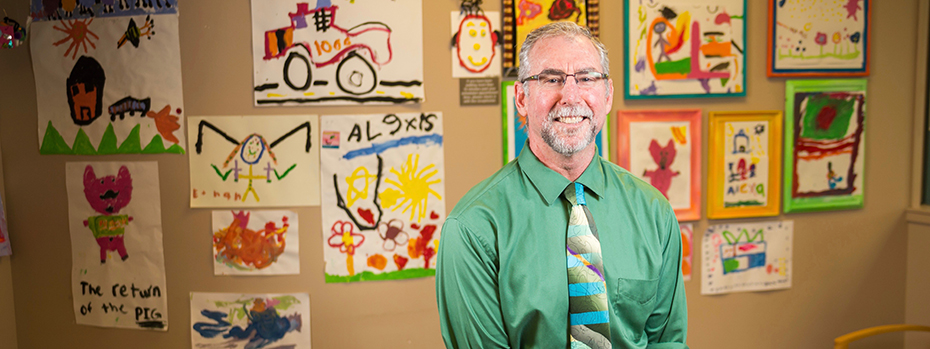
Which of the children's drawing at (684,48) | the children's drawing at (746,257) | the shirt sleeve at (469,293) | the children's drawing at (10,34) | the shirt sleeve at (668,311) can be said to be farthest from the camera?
the children's drawing at (746,257)

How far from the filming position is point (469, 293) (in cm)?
107

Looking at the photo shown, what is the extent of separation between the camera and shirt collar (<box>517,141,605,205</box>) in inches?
44.9

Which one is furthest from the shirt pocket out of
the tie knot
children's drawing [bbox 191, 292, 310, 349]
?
children's drawing [bbox 191, 292, 310, 349]

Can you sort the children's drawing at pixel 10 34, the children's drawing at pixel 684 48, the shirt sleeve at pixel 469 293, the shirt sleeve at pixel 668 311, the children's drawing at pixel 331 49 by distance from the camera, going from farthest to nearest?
1. the children's drawing at pixel 684 48
2. the children's drawing at pixel 331 49
3. the children's drawing at pixel 10 34
4. the shirt sleeve at pixel 668 311
5. the shirt sleeve at pixel 469 293

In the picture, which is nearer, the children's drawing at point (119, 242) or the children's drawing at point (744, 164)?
the children's drawing at point (119, 242)

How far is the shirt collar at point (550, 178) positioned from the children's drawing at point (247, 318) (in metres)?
1.31

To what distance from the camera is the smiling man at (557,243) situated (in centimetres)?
107

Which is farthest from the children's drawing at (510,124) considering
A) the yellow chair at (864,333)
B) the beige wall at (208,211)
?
the yellow chair at (864,333)

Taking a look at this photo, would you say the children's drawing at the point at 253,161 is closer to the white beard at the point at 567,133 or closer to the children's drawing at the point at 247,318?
the children's drawing at the point at 247,318

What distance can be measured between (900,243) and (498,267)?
234cm

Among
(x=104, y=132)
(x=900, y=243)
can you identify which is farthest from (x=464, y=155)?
(x=900, y=243)

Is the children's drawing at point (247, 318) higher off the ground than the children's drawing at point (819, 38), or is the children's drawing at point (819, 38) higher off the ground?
the children's drawing at point (819, 38)

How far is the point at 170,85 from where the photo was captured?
79.7 inches

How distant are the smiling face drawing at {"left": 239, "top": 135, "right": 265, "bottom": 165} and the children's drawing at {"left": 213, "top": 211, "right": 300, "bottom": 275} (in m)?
0.21
